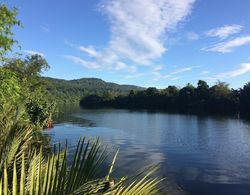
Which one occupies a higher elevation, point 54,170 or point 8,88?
point 8,88

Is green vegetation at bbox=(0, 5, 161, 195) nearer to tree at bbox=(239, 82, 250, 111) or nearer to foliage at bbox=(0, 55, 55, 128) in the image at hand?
foliage at bbox=(0, 55, 55, 128)

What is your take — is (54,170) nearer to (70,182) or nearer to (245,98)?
(70,182)

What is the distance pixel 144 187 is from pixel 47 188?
74 cm

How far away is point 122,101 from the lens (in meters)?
190

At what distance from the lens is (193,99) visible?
152m

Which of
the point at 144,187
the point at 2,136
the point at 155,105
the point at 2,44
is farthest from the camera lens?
the point at 155,105

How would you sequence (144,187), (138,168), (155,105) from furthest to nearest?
(155,105) → (138,168) → (144,187)

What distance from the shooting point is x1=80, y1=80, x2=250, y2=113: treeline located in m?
135

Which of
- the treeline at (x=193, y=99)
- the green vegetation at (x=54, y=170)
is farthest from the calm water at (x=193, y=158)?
the treeline at (x=193, y=99)

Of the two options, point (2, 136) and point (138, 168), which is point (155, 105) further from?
point (2, 136)

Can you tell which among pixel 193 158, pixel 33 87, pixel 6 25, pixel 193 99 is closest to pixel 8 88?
pixel 6 25

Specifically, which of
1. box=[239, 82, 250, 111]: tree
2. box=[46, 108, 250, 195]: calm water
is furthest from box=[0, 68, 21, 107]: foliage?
box=[239, 82, 250, 111]: tree

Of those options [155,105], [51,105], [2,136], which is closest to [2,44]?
[2,136]

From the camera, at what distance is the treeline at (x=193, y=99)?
135m
